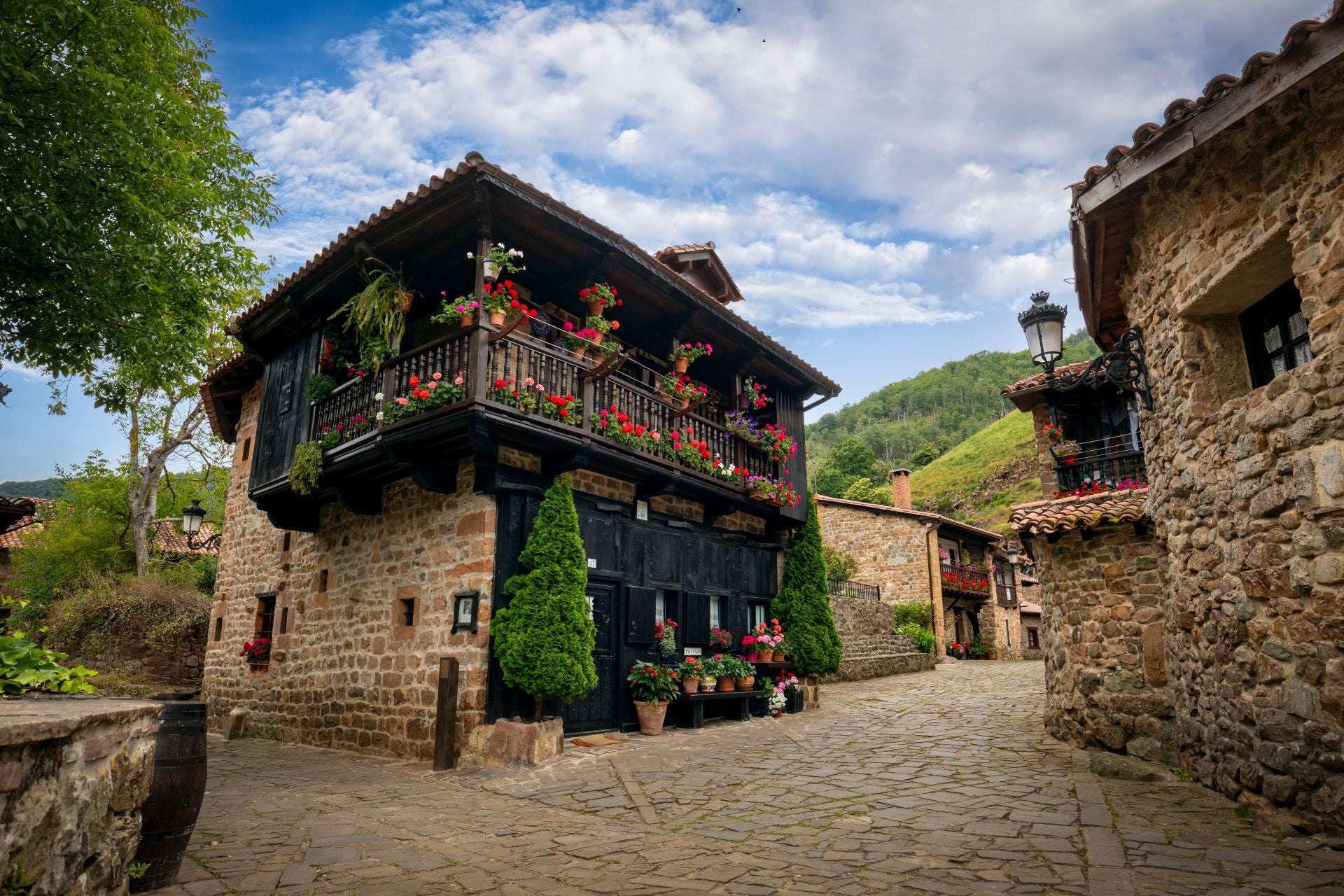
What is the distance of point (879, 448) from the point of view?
233 feet

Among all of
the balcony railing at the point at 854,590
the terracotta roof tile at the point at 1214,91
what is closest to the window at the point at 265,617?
the terracotta roof tile at the point at 1214,91

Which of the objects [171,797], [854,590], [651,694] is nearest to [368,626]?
[651,694]

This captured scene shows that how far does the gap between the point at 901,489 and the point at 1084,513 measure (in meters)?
18.7

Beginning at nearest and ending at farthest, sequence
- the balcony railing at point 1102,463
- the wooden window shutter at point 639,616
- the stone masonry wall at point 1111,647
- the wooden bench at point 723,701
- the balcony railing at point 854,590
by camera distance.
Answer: the stone masonry wall at point 1111,647 < the wooden window shutter at point 639,616 < the wooden bench at point 723,701 < the balcony railing at point 1102,463 < the balcony railing at point 854,590

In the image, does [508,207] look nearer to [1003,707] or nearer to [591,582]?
[591,582]

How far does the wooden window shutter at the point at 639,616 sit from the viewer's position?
9773 mm

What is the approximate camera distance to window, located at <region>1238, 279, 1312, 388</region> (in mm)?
5113

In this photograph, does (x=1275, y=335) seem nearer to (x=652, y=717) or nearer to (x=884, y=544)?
(x=652, y=717)

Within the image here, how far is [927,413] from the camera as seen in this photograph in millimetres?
82188

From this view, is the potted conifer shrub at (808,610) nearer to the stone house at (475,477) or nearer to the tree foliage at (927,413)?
the stone house at (475,477)

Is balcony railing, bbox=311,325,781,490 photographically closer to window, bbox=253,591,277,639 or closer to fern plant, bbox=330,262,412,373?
fern plant, bbox=330,262,412,373

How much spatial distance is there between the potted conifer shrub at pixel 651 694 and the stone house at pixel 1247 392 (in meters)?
5.36

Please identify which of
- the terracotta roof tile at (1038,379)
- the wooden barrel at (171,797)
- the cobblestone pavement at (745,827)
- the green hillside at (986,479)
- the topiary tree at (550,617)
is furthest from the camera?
the green hillside at (986,479)

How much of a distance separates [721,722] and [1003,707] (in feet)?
14.4
